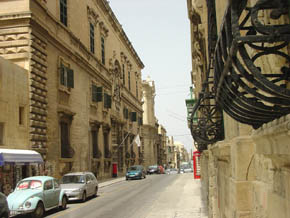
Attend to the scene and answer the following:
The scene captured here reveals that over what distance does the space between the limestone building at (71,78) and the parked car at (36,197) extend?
18.3 ft

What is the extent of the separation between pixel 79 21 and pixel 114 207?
21.0 m

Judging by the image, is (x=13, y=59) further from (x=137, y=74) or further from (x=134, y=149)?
(x=137, y=74)

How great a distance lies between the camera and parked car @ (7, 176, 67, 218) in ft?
45.2

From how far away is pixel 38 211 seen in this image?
1433 centimetres

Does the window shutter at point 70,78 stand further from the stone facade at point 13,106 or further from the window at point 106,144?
→ the window at point 106,144

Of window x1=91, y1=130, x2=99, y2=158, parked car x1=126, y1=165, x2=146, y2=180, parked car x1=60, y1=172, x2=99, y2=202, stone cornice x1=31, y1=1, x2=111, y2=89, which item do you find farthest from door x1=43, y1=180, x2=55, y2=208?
parked car x1=126, y1=165, x2=146, y2=180

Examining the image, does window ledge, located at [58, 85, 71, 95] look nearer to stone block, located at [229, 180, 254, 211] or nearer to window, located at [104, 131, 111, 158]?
window, located at [104, 131, 111, 158]

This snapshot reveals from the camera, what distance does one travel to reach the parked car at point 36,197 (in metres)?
13.8

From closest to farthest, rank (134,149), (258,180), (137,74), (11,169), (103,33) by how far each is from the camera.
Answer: (258,180) < (11,169) < (103,33) < (134,149) < (137,74)

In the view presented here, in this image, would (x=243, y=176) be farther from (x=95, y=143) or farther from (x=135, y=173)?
(x=135, y=173)

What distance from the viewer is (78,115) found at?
103 feet

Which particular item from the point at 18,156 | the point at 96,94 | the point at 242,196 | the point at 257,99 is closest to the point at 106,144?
the point at 96,94

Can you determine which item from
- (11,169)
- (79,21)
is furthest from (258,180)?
(79,21)

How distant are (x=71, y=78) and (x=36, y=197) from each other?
15.7 m
